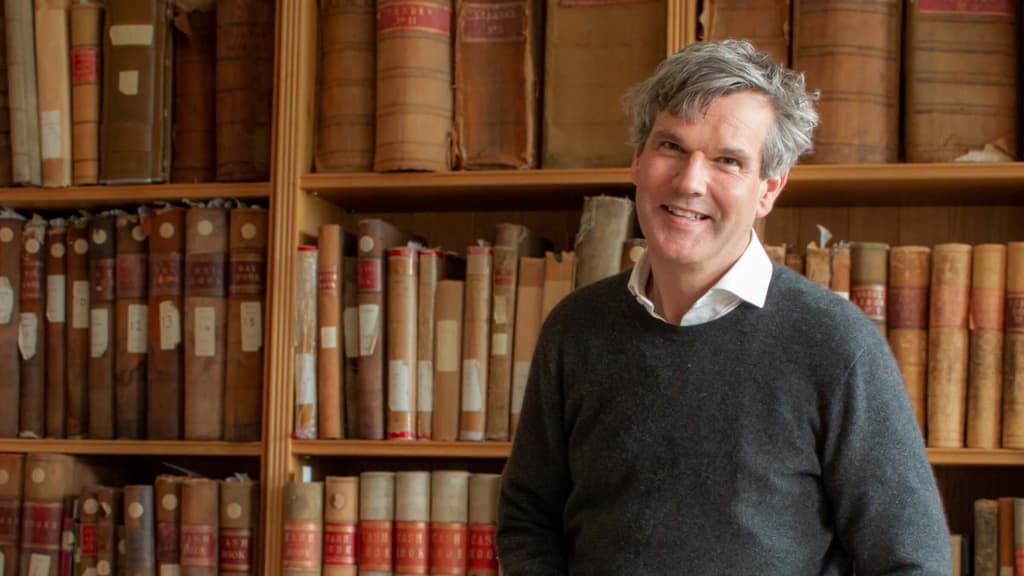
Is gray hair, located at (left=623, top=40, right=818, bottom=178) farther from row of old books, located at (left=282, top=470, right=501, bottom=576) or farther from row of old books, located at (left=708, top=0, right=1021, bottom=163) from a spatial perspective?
row of old books, located at (left=282, top=470, right=501, bottom=576)

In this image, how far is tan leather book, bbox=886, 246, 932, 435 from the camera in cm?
189

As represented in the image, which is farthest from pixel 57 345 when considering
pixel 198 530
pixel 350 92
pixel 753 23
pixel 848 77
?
pixel 848 77

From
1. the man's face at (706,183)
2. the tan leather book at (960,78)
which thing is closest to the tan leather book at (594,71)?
the tan leather book at (960,78)

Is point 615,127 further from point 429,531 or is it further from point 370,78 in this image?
point 429,531

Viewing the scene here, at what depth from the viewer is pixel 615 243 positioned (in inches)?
76.9

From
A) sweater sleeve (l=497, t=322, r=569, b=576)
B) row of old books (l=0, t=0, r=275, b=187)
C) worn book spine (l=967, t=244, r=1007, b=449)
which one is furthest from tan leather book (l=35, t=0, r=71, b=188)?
worn book spine (l=967, t=244, r=1007, b=449)

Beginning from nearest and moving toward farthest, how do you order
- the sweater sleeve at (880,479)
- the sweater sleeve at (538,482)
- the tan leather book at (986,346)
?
the sweater sleeve at (880,479)
the sweater sleeve at (538,482)
the tan leather book at (986,346)

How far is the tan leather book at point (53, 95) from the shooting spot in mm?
2145

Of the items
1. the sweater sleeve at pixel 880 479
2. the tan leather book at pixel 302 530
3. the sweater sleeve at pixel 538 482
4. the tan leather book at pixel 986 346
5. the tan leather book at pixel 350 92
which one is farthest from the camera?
the tan leather book at pixel 350 92

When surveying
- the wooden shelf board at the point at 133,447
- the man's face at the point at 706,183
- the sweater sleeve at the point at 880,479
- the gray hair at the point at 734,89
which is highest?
the gray hair at the point at 734,89

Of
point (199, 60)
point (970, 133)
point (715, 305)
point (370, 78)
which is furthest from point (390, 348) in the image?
point (970, 133)

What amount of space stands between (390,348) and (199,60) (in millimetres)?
632

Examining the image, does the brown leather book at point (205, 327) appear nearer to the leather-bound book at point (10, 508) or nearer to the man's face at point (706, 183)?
the leather-bound book at point (10, 508)

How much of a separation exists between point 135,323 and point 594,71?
0.90 meters
